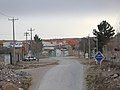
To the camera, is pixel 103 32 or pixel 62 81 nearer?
pixel 62 81

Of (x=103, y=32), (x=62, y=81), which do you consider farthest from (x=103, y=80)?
(x=103, y=32)

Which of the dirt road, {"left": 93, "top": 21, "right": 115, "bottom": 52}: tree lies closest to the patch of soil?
the dirt road

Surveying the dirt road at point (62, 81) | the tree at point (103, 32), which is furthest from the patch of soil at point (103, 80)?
the tree at point (103, 32)

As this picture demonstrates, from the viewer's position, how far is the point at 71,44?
198500 mm

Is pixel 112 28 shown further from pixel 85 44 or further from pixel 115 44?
pixel 85 44

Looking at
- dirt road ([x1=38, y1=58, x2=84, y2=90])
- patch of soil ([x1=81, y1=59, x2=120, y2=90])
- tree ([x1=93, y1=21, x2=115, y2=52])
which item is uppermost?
tree ([x1=93, y1=21, x2=115, y2=52])

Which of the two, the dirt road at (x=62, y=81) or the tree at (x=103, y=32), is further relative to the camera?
the tree at (x=103, y=32)

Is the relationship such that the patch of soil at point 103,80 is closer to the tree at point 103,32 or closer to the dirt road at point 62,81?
the dirt road at point 62,81

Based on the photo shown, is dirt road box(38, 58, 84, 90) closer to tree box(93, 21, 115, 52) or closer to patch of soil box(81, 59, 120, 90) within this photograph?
patch of soil box(81, 59, 120, 90)

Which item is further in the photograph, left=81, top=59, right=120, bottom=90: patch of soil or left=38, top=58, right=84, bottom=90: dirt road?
left=38, top=58, right=84, bottom=90: dirt road

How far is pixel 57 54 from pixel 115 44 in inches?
2698

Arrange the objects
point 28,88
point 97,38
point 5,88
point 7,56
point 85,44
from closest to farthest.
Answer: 1. point 5,88
2. point 28,88
3. point 7,56
4. point 97,38
5. point 85,44

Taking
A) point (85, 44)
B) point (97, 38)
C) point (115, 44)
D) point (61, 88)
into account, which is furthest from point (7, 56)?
point (85, 44)

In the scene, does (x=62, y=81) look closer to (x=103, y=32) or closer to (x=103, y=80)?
Answer: (x=103, y=80)
